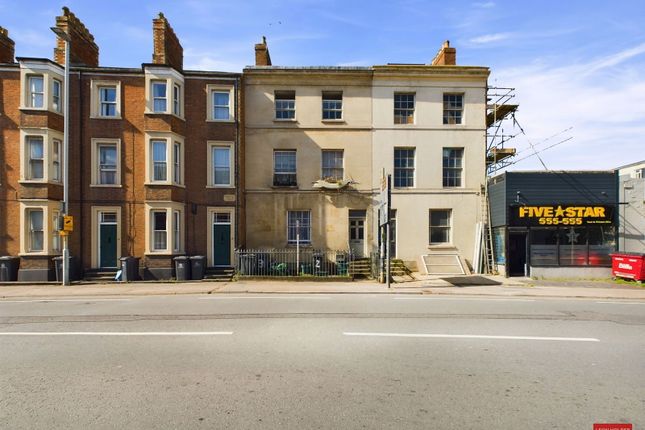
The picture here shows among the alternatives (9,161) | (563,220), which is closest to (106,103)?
(9,161)

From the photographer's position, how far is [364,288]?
14.8 m

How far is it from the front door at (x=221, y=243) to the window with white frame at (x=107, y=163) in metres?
5.43

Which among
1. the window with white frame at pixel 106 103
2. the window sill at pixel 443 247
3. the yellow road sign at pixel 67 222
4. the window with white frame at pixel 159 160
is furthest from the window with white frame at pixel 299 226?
the window with white frame at pixel 106 103

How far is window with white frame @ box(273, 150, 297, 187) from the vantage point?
66.7 feet

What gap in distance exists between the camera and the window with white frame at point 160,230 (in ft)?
59.7

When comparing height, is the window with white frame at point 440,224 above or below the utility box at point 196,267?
above

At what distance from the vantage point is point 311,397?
464 cm

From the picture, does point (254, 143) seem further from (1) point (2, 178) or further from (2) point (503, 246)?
(2) point (503, 246)

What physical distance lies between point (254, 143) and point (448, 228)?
11.8 m

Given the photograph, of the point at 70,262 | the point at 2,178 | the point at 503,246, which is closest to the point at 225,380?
the point at 70,262

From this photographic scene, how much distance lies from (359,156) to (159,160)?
1043 cm

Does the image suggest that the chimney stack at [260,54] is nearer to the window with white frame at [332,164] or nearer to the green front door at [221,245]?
the window with white frame at [332,164]

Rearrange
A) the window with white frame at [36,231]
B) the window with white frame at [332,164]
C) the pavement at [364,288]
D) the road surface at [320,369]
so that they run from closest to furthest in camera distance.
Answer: the road surface at [320,369], the pavement at [364,288], the window with white frame at [36,231], the window with white frame at [332,164]

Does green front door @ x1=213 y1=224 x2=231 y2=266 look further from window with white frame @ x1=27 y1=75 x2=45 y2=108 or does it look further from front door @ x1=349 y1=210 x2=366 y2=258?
window with white frame @ x1=27 y1=75 x2=45 y2=108
